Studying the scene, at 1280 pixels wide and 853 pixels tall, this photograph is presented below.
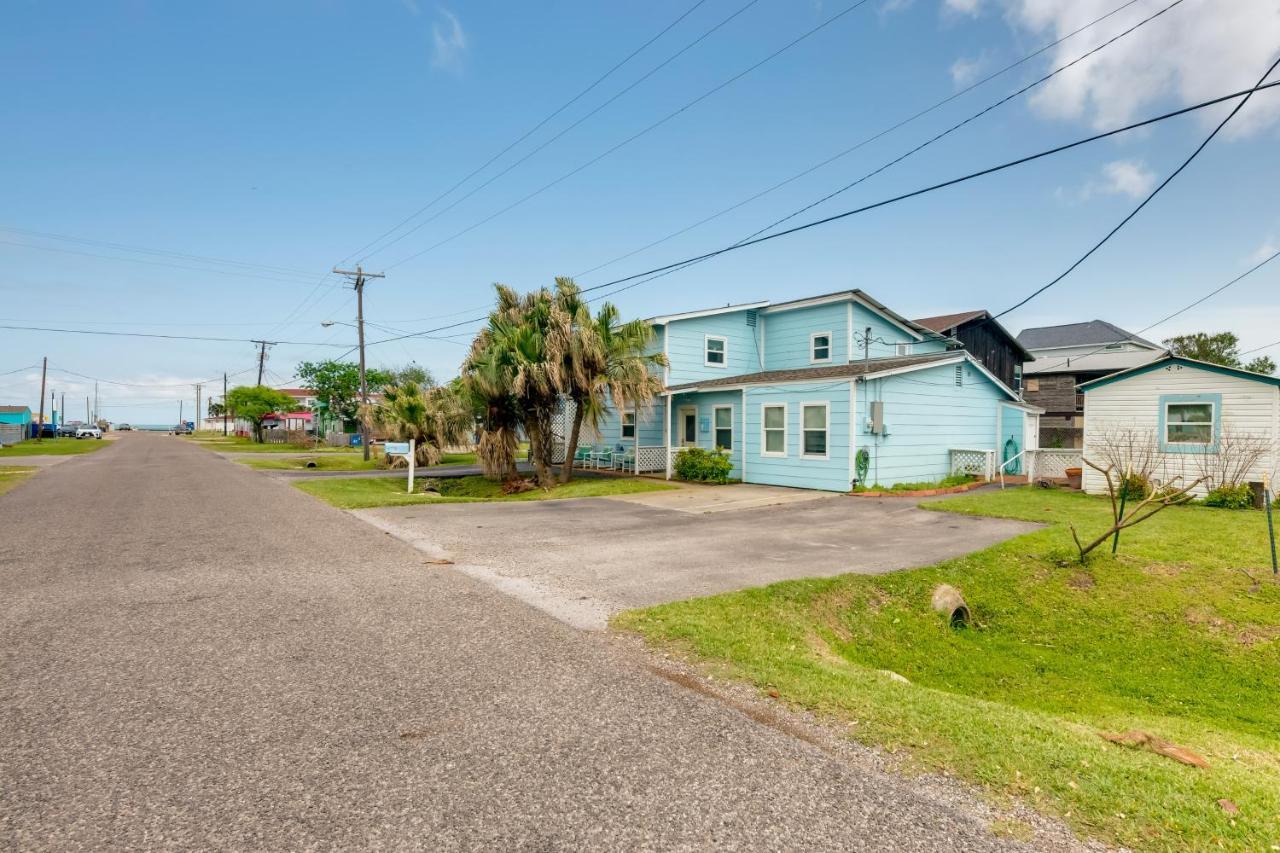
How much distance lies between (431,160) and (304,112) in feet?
14.0

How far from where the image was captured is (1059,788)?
3.05m

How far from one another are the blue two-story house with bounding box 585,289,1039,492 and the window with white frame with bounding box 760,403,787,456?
0.10ft

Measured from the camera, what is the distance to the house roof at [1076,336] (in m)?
48.0

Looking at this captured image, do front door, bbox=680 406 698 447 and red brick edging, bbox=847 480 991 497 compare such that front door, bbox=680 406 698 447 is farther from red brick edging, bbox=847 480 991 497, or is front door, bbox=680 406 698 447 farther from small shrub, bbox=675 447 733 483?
red brick edging, bbox=847 480 991 497

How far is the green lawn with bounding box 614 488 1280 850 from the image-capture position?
10.2 ft

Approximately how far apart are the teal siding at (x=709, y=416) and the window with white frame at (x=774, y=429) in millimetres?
958

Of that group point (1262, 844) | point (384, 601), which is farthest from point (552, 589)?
point (1262, 844)

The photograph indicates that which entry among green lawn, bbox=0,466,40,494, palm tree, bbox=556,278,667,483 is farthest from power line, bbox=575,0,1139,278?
green lawn, bbox=0,466,40,494

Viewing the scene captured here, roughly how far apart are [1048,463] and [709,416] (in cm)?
1107

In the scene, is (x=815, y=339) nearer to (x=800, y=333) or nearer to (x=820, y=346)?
(x=820, y=346)

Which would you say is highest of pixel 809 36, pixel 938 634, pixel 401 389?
pixel 809 36

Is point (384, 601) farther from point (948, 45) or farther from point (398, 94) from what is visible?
point (398, 94)

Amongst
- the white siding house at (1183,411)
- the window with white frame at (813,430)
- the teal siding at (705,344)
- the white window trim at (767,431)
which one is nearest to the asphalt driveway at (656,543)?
the window with white frame at (813,430)

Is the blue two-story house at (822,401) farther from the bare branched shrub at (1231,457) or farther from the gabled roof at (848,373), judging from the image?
the bare branched shrub at (1231,457)
